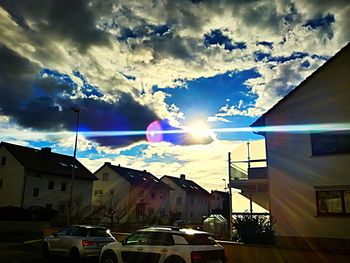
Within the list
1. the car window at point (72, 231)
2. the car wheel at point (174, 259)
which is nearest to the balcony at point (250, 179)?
the car window at point (72, 231)

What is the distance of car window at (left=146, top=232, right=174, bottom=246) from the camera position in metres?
9.68

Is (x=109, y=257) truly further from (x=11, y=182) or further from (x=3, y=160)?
(x=3, y=160)

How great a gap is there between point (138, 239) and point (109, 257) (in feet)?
3.90

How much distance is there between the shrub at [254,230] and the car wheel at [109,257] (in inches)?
201

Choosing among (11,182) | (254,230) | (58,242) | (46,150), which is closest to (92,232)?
(58,242)

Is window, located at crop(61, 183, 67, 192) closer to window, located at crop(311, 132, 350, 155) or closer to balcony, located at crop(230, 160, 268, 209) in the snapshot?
balcony, located at crop(230, 160, 268, 209)

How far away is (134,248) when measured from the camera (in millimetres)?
10375

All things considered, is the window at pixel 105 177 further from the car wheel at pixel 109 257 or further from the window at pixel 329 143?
the car wheel at pixel 109 257

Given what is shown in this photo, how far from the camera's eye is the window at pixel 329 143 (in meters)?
15.1

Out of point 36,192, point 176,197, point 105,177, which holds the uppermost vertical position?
point 105,177

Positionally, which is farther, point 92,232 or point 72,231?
point 72,231

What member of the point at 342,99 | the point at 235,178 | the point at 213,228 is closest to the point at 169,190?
the point at 213,228

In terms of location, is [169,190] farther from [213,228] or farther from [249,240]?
[249,240]

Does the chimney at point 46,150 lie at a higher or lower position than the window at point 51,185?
higher
